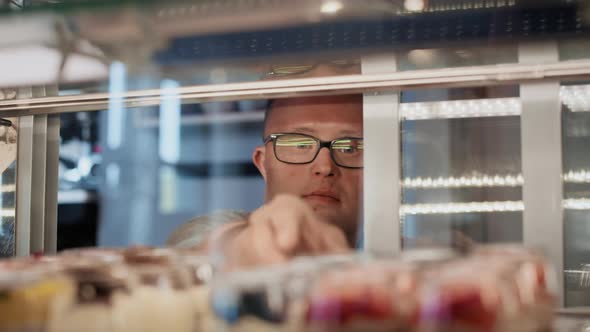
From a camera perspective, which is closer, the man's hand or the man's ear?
the man's hand

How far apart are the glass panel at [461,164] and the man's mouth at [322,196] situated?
12 centimetres

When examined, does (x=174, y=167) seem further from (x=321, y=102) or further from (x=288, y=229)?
(x=288, y=229)

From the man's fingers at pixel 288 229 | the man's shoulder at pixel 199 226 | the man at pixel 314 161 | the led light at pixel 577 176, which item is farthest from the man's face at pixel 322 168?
the led light at pixel 577 176

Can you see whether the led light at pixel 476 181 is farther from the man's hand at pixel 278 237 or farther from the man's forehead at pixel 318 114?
the man's hand at pixel 278 237

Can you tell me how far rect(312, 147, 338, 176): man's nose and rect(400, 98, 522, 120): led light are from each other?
0.46 ft

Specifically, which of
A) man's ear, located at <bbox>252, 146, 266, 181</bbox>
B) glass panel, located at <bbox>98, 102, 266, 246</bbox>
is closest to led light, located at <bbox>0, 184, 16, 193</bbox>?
glass panel, located at <bbox>98, 102, 266, 246</bbox>

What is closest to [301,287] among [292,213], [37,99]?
[292,213]

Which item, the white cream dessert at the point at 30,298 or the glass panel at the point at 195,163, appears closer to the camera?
the white cream dessert at the point at 30,298

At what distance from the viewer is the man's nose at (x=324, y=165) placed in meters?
1.08

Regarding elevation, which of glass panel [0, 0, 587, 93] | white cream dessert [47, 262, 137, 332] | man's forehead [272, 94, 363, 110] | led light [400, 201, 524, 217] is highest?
glass panel [0, 0, 587, 93]

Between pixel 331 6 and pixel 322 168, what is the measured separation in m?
0.32

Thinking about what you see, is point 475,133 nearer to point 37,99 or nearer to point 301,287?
point 301,287

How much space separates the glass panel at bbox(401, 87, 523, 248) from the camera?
97 centimetres

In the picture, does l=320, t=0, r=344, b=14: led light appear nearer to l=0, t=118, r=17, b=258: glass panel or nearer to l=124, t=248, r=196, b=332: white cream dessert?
Answer: l=124, t=248, r=196, b=332: white cream dessert
